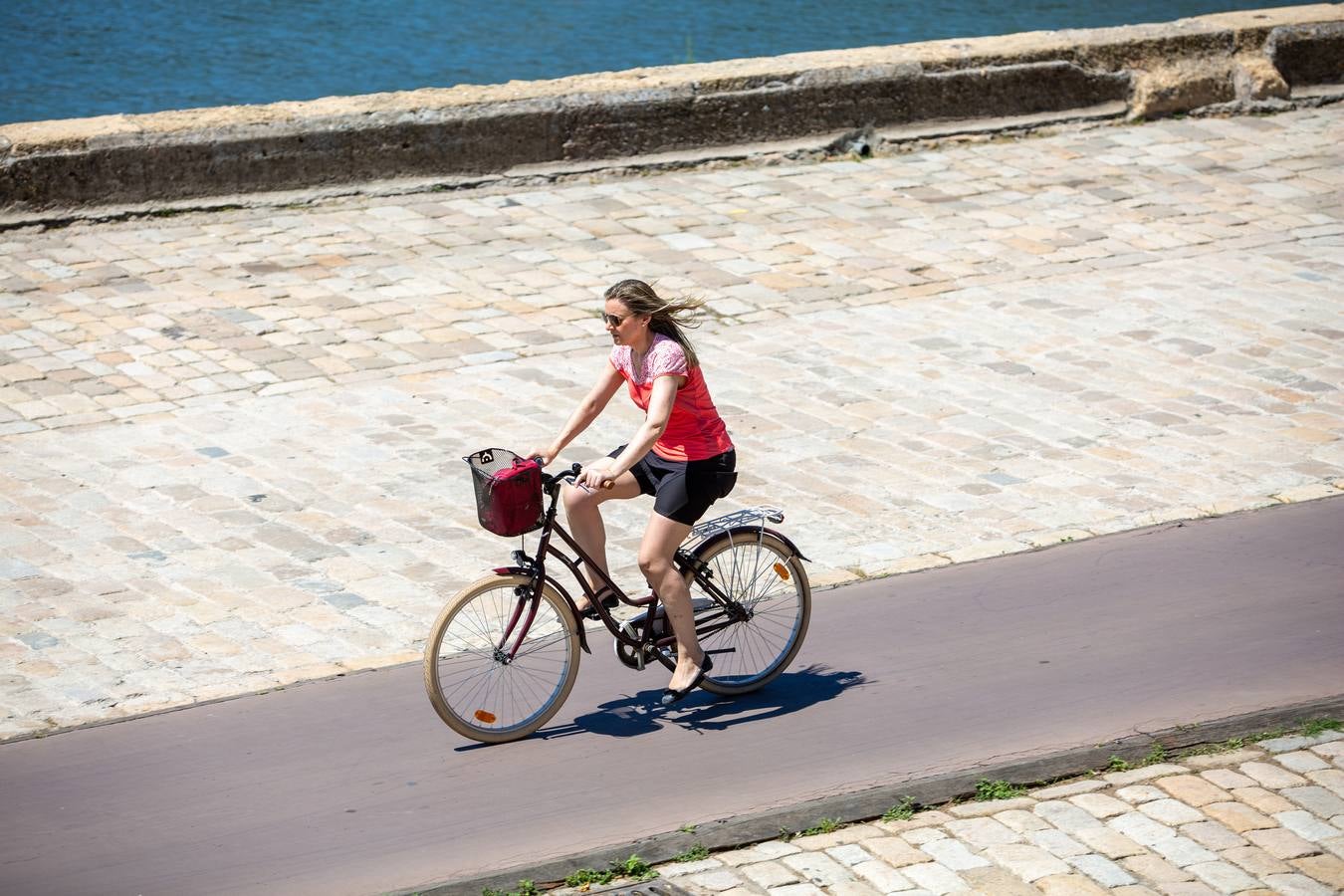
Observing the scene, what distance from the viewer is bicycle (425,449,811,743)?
5.98 meters

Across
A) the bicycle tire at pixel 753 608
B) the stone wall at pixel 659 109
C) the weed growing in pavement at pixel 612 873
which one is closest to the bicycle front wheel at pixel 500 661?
the bicycle tire at pixel 753 608

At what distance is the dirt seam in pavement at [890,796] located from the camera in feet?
17.0

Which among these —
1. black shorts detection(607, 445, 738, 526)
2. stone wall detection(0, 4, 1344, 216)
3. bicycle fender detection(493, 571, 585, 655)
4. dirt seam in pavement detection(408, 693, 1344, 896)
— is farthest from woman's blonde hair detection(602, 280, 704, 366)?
stone wall detection(0, 4, 1344, 216)

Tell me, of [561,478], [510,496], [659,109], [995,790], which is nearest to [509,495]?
[510,496]

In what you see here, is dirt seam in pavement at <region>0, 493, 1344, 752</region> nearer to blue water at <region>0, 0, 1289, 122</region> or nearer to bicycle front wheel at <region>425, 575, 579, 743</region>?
bicycle front wheel at <region>425, 575, 579, 743</region>

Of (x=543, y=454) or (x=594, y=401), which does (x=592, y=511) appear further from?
(x=594, y=401)

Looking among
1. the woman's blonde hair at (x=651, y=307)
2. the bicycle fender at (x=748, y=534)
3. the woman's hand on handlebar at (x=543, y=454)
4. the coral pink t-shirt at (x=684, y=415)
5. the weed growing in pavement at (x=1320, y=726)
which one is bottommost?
the weed growing in pavement at (x=1320, y=726)

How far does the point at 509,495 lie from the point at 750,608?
129 cm

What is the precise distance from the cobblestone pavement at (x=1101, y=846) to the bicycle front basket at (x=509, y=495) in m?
1.33

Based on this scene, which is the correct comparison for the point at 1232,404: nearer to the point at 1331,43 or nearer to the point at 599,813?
the point at 599,813

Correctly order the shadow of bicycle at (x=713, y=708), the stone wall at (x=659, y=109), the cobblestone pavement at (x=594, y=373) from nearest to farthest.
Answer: the shadow of bicycle at (x=713, y=708) → the cobblestone pavement at (x=594, y=373) → the stone wall at (x=659, y=109)

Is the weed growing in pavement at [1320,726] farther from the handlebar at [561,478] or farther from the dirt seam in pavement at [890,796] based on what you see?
the handlebar at [561,478]

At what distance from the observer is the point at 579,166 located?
13453 millimetres

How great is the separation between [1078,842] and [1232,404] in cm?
484
